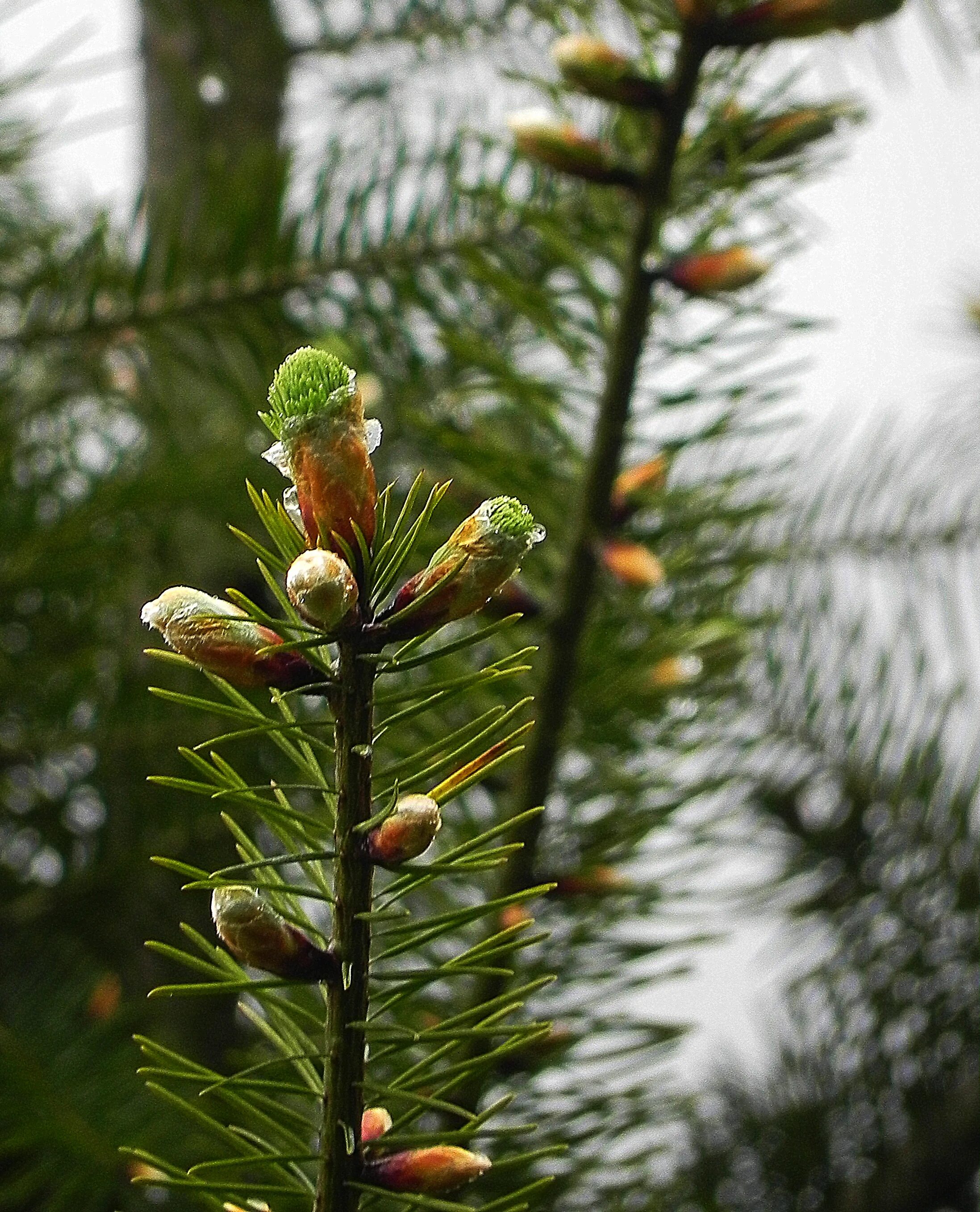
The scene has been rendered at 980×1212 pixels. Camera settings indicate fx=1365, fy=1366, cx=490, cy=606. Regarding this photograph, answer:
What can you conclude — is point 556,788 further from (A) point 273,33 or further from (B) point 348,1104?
(A) point 273,33

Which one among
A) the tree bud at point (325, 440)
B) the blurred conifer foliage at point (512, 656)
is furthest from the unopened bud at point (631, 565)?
the tree bud at point (325, 440)

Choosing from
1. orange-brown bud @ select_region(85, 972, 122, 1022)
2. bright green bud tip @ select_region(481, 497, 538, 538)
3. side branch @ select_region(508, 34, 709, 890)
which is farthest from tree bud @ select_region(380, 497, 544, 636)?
orange-brown bud @ select_region(85, 972, 122, 1022)

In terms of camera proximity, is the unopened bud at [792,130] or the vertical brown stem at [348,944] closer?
the vertical brown stem at [348,944]

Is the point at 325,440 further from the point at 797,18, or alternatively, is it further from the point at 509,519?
the point at 797,18

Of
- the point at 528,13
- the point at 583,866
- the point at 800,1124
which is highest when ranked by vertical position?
the point at 528,13

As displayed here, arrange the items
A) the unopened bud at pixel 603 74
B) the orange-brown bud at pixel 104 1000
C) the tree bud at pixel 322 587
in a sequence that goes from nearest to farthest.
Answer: the tree bud at pixel 322 587, the unopened bud at pixel 603 74, the orange-brown bud at pixel 104 1000

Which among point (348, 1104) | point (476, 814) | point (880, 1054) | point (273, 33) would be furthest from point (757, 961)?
point (273, 33)

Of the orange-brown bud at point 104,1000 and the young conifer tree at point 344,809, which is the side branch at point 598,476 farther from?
the orange-brown bud at point 104,1000
